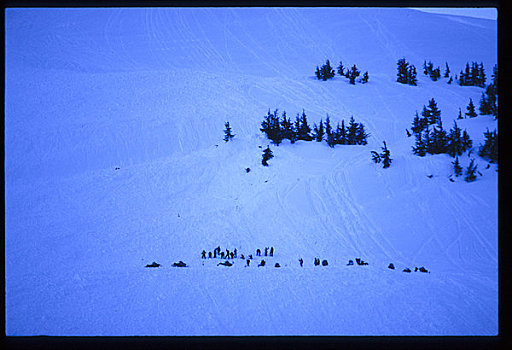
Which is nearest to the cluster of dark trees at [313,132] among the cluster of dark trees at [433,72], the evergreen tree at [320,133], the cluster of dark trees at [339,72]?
the evergreen tree at [320,133]

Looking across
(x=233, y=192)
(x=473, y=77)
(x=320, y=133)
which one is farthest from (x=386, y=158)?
(x=473, y=77)

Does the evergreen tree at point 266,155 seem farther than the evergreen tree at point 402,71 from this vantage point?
No

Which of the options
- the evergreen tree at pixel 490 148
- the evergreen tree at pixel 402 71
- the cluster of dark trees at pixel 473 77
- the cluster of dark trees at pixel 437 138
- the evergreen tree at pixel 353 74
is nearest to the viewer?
the evergreen tree at pixel 490 148

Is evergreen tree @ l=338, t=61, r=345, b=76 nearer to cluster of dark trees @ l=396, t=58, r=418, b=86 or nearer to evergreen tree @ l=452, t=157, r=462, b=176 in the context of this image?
cluster of dark trees @ l=396, t=58, r=418, b=86

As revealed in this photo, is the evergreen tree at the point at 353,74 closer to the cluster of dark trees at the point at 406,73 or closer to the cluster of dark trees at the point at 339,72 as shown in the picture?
the cluster of dark trees at the point at 339,72

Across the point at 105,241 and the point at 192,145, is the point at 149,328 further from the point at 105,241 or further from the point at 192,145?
the point at 192,145

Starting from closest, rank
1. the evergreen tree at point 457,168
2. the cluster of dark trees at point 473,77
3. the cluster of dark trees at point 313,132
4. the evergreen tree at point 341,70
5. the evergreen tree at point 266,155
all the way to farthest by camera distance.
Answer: the evergreen tree at point 457,168 → the evergreen tree at point 266,155 → the cluster of dark trees at point 313,132 → the cluster of dark trees at point 473,77 → the evergreen tree at point 341,70

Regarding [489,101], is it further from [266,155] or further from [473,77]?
[266,155]

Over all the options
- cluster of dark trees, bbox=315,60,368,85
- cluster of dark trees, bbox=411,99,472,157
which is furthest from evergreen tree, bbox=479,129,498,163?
cluster of dark trees, bbox=315,60,368,85
